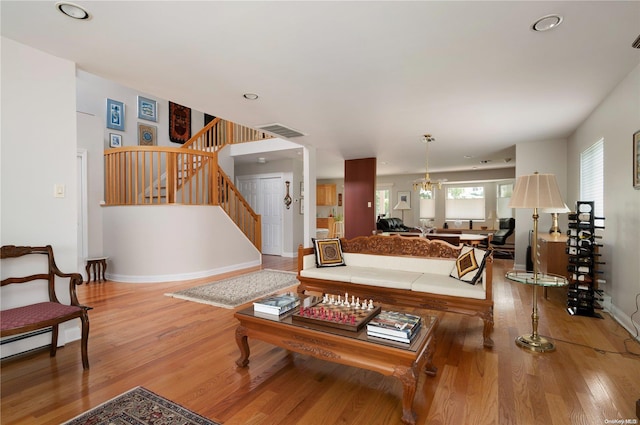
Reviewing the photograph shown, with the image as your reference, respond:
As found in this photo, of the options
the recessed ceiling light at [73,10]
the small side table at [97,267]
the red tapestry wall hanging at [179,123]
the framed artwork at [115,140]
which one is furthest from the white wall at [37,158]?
the red tapestry wall hanging at [179,123]

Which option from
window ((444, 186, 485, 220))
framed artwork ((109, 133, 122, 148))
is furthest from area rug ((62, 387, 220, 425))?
window ((444, 186, 485, 220))

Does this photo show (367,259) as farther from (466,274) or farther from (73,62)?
(73,62)

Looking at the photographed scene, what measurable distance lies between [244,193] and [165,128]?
→ 260 centimetres

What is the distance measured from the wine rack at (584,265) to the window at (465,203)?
21.9 ft

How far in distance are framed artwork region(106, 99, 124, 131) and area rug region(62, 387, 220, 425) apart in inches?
263

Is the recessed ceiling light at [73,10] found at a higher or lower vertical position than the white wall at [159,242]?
higher

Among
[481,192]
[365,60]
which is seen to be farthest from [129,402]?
[481,192]

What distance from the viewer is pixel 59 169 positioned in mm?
2684

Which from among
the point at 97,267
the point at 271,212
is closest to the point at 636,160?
the point at 271,212

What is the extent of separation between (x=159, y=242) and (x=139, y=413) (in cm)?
384

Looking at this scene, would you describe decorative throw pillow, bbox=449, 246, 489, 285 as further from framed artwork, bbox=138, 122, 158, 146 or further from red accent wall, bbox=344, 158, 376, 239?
framed artwork, bbox=138, 122, 158, 146

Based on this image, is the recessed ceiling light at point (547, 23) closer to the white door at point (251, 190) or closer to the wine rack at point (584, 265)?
the wine rack at point (584, 265)

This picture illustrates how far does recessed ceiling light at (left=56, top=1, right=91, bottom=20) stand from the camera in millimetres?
1950

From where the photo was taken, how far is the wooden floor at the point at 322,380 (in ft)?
5.87
